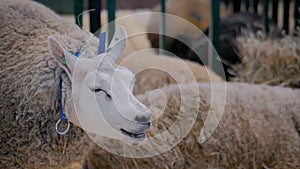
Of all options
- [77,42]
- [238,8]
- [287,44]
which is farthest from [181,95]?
[238,8]

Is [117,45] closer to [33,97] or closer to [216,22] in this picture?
[33,97]

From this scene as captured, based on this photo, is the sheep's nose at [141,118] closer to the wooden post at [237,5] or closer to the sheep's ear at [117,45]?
the sheep's ear at [117,45]

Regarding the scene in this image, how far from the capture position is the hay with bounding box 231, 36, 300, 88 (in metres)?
4.75

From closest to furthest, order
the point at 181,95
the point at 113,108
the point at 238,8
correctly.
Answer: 1. the point at 113,108
2. the point at 181,95
3. the point at 238,8

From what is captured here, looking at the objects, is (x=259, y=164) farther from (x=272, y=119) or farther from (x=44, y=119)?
(x=44, y=119)

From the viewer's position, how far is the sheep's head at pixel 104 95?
2.26 meters

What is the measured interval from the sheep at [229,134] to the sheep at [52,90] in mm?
515

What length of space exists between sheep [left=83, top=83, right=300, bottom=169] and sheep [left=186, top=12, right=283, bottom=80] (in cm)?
145

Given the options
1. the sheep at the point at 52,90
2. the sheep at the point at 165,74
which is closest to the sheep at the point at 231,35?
the sheep at the point at 165,74

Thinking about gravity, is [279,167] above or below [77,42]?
below

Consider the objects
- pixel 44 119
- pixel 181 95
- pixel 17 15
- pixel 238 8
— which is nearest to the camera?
A: pixel 44 119

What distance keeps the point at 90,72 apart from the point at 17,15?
0.63 metres

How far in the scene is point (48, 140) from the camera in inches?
102

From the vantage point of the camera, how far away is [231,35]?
20.2 ft
